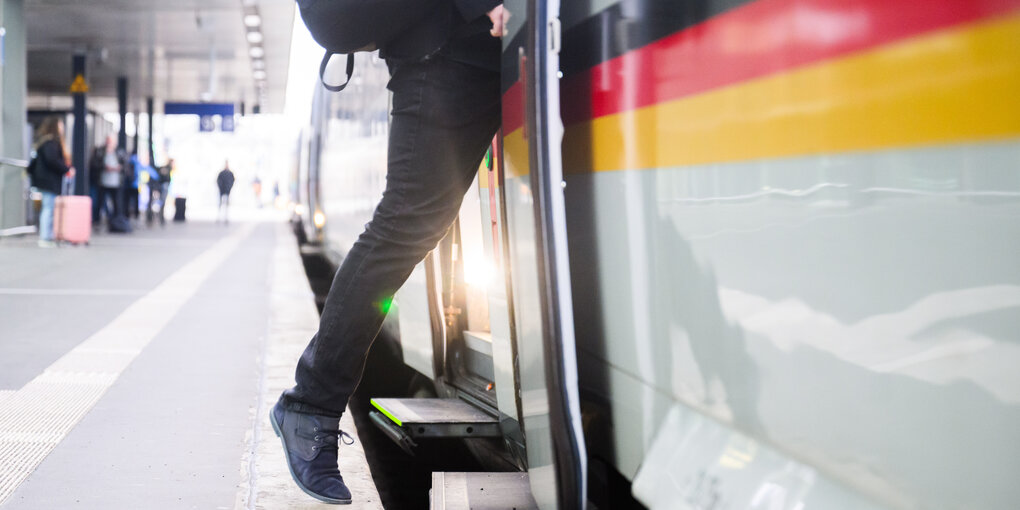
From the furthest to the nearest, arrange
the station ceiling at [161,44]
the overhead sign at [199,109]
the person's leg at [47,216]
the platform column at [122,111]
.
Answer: the overhead sign at [199,109] < the platform column at [122,111] < the station ceiling at [161,44] < the person's leg at [47,216]

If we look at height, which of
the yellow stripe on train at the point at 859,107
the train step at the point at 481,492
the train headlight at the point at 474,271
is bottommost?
the train step at the point at 481,492

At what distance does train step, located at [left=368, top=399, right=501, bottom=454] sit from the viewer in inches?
119

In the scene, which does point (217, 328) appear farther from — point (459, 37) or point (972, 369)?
point (972, 369)

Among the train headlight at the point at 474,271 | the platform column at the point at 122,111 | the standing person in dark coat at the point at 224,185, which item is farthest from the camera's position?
the standing person in dark coat at the point at 224,185

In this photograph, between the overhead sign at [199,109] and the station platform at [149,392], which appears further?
the overhead sign at [199,109]

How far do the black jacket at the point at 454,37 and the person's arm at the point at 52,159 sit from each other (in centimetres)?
1228

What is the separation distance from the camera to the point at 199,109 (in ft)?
106

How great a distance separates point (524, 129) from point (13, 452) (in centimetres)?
220

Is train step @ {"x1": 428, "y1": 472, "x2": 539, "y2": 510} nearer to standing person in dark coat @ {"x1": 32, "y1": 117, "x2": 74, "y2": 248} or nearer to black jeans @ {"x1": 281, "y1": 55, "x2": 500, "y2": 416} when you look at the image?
black jeans @ {"x1": 281, "y1": 55, "x2": 500, "y2": 416}

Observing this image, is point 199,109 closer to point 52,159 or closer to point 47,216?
point 47,216

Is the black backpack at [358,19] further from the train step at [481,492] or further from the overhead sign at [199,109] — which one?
the overhead sign at [199,109]

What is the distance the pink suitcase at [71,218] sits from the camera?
45.0 feet

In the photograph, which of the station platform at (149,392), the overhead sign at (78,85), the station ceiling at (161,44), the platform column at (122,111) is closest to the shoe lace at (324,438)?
the station platform at (149,392)

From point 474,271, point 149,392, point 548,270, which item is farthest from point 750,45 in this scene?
point 149,392
